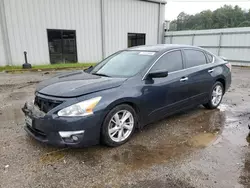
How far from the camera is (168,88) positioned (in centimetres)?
371

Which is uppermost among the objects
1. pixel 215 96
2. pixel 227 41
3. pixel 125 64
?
pixel 227 41

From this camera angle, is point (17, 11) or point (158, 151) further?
point (17, 11)

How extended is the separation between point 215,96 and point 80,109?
354 centimetres

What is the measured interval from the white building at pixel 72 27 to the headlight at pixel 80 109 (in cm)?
1124

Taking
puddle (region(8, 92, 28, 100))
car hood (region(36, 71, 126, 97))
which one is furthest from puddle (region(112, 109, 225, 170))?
puddle (region(8, 92, 28, 100))

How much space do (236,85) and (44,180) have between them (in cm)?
787

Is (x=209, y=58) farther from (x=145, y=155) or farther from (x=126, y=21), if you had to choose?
(x=126, y=21)

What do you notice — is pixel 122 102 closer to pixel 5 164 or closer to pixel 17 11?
pixel 5 164

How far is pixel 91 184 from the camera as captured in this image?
240cm

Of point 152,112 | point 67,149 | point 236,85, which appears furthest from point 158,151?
point 236,85

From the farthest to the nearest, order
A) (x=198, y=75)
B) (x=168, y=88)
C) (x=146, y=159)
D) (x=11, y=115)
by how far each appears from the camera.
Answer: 1. (x=11, y=115)
2. (x=198, y=75)
3. (x=168, y=88)
4. (x=146, y=159)

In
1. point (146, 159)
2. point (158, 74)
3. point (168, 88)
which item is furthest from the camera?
point (168, 88)

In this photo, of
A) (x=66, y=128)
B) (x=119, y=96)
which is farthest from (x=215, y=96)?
(x=66, y=128)

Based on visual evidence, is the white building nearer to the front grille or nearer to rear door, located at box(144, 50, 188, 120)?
the front grille
